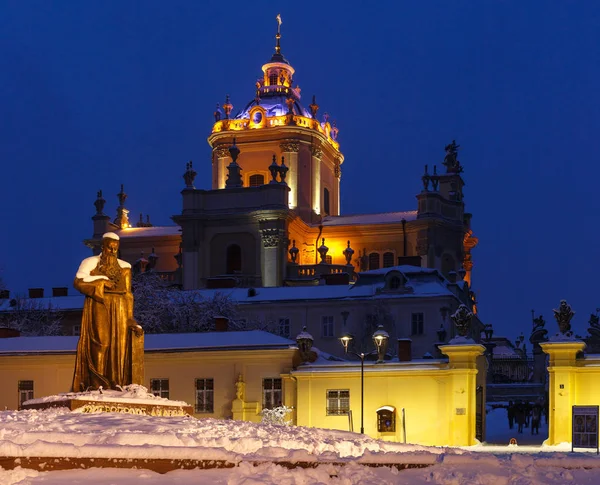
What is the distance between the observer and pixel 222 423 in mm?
17219

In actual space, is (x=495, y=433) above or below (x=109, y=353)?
below

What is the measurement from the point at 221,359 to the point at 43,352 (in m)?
6.66

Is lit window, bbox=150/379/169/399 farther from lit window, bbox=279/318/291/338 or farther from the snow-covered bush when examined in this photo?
lit window, bbox=279/318/291/338

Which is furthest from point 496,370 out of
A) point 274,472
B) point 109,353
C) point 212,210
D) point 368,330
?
point 274,472

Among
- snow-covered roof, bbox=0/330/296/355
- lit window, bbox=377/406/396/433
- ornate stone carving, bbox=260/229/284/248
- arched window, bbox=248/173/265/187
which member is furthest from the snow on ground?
arched window, bbox=248/173/265/187

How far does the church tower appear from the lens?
86062 mm

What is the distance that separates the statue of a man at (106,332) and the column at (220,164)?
6812cm

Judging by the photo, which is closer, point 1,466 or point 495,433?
point 1,466

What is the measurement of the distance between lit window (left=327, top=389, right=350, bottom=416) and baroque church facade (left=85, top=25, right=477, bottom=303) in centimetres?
2970

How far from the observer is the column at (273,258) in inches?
3009

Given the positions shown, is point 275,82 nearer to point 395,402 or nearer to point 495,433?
point 495,433

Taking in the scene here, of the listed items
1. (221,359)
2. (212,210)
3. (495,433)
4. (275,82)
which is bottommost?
(495,433)

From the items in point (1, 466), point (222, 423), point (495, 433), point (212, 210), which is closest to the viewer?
point (1, 466)

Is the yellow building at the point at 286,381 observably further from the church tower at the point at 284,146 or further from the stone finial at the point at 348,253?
the church tower at the point at 284,146
